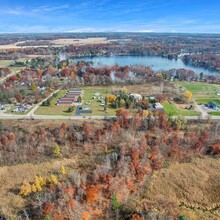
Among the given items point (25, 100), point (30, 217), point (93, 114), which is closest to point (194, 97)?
point (93, 114)

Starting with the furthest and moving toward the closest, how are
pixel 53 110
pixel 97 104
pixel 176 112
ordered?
1. pixel 97 104
2. pixel 53 110
3. pixel 176 112

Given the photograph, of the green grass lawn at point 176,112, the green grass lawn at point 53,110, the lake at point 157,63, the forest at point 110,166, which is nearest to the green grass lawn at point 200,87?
the green grass lawn at point 176,112

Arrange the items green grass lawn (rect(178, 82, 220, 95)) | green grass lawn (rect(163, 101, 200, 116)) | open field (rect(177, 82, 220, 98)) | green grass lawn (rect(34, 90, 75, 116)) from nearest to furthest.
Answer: green grass lawn (rect(163, 101, 200, 116))
green grass lawn (rect(34, 90, 75, 116))
open field (rect(177, 82, 220, 98))
green grass lawn (rect(178, 82, 220, 95))

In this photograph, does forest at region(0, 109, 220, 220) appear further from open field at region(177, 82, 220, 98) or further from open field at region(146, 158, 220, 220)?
open field at region(177, 82, 220, 98)

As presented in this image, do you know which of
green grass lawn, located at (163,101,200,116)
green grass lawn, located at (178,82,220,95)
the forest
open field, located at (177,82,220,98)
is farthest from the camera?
green grass lawn, located at (178,82,220,95)

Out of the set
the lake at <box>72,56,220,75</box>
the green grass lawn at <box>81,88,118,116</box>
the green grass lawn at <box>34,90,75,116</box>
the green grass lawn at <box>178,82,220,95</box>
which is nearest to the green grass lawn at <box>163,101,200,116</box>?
the green grass lawn at <box>81,88,118,116</box>

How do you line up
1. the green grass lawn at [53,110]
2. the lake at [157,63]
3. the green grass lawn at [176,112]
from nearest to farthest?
the green grass lawn at [176,112], the green grass lawn at [53,110], the lake at [157,63]

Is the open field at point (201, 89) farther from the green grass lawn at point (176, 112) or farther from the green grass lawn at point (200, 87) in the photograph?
the green grass lawn at point (176, 112)

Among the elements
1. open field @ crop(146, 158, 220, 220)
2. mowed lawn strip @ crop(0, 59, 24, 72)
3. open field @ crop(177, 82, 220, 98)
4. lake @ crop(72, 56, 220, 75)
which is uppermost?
mowed lawn strip @ crop(0, 59, 24, 72)

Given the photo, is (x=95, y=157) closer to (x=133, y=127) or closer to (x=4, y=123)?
(x=133, y=127)

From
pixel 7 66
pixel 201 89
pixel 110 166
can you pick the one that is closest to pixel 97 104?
pixel 110 166

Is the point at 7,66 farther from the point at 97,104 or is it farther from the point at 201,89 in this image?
the point at 201,89
